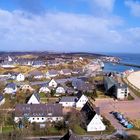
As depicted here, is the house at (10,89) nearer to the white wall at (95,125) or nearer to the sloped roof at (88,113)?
the sloped roof at (88,113)

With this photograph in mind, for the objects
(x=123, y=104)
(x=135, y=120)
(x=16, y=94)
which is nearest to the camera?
(x=135, y=120)

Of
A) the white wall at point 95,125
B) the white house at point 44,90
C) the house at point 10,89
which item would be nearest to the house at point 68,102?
the white house at point 44,90

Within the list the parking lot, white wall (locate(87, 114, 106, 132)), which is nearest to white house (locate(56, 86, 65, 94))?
the parking lot

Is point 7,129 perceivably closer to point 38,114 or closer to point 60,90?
point 38,114

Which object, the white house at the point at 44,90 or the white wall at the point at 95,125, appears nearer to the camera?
the white wall at the point at 95,125

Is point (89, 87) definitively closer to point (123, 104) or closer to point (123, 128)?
point (123, 104)

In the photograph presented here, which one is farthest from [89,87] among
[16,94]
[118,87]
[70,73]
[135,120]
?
[70,73]

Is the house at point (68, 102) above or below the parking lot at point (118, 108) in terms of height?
above

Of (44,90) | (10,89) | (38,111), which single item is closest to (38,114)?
(38,111)
